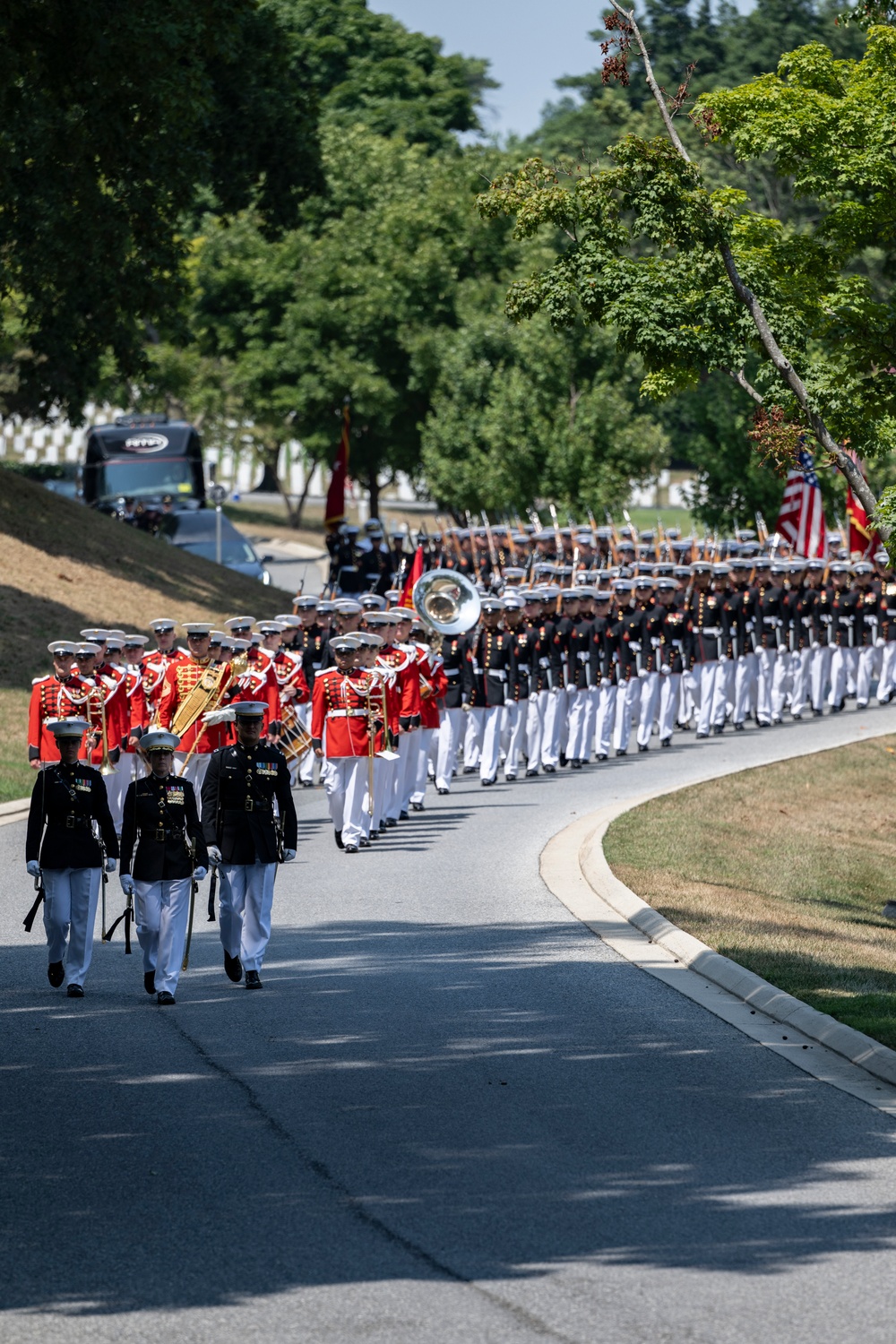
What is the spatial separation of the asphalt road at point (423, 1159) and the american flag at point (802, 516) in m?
18.6

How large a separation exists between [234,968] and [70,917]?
39.6 inches

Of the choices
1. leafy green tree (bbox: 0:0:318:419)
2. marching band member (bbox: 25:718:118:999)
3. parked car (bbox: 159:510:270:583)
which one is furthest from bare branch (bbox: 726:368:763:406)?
parked car (bbox: 159:510:270:583)

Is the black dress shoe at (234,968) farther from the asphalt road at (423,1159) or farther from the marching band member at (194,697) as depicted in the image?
the marching band member at (194,697)

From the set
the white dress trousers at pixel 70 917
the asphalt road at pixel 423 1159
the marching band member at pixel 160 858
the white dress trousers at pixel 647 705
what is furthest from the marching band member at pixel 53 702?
the white dress trousers at pixel 647 705

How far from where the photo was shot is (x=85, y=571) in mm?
32594

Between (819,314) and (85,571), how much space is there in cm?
1908

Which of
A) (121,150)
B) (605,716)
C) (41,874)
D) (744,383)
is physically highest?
(121,150)

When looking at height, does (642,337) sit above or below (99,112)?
below

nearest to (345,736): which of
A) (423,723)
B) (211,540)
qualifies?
(423,723)

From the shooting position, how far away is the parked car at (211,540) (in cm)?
4050

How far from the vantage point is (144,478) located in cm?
4716

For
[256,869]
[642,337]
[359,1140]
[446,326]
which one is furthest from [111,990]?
[446,326]

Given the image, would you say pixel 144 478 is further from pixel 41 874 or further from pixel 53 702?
pixel 41 874

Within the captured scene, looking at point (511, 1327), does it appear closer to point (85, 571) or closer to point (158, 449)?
point (85, 571)
